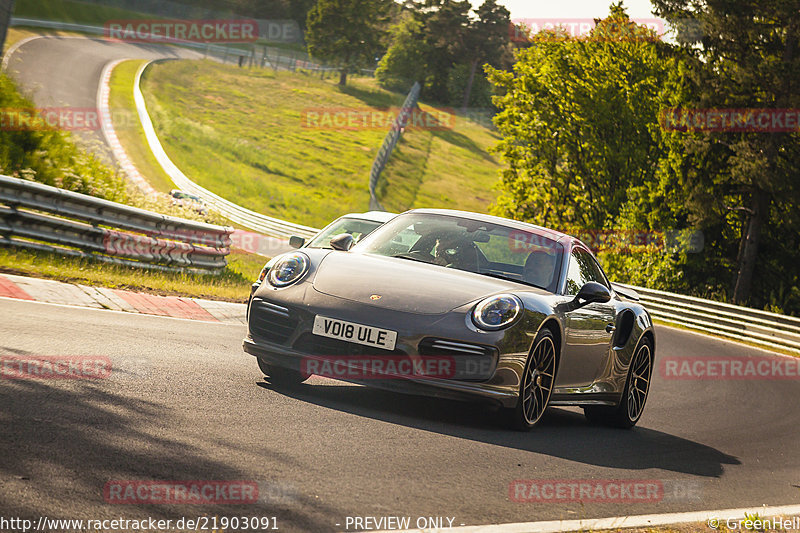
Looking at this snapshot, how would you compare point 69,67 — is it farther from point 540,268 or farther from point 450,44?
point 450,44

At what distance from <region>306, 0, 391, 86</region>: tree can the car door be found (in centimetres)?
8626

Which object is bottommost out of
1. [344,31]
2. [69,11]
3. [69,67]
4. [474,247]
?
[69,67]

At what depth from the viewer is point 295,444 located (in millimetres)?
5316

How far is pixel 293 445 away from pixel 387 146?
5942 centimetres

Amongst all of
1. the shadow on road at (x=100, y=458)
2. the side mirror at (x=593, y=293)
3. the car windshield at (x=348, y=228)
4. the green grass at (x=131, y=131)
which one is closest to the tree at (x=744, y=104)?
the green grass at (x=131, y=131)

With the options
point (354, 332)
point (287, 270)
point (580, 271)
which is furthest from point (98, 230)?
point (354, 332)

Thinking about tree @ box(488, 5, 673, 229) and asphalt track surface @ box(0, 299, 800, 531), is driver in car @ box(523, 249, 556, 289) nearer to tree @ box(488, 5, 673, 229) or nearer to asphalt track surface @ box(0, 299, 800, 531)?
asphalt track surface @ box(0, 299, 800, 531)

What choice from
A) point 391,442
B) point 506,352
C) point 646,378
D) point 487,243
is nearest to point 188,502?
point 391,442

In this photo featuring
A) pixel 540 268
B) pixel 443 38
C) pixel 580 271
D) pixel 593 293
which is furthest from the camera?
pixel 443 38

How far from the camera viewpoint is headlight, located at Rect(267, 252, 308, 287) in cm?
692

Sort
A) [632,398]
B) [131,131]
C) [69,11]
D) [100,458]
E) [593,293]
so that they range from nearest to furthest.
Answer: [100,458]
[593,293]
[632,398]
[131,131]
[69,11]

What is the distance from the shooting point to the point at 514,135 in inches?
1886

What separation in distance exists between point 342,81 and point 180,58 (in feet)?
76.9

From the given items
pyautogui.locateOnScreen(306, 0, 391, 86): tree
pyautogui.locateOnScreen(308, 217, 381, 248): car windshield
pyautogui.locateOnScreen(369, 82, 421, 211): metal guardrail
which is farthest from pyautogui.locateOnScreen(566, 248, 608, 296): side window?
pyautogui.locateOnScreen(306, 0, 391, 86): tree
